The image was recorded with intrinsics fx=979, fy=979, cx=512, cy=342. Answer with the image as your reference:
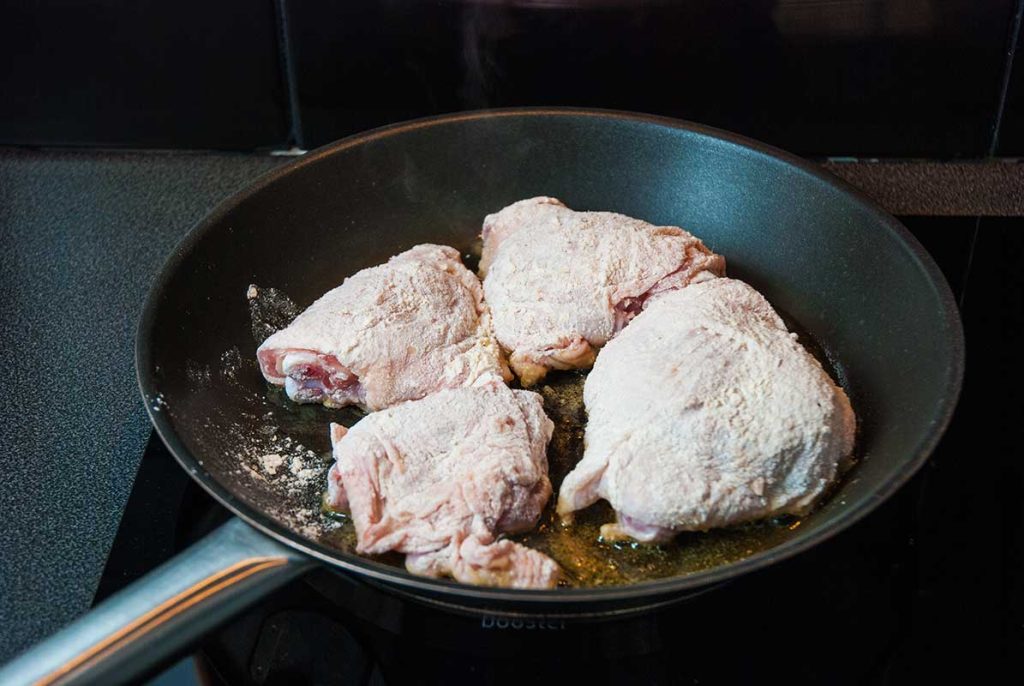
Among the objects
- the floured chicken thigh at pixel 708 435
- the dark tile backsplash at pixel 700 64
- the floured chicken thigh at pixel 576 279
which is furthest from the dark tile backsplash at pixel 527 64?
the floured chicken thigh at pixel 708 435

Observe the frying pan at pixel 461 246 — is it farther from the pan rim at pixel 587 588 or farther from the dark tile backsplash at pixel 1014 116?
the dark tile backsplash at pixel 1014 116

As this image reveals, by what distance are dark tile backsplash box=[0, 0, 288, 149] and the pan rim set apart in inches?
14.3

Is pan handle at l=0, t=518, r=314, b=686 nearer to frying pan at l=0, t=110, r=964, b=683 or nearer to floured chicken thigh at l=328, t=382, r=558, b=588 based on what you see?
→ frying pan at l=0, t=110, r=964, b=683

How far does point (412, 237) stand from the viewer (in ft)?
5.01

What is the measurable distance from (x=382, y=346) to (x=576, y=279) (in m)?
0.28

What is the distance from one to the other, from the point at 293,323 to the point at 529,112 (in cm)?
51

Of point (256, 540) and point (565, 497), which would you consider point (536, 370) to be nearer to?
point (565, 497)

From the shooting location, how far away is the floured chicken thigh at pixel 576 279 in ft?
4.25

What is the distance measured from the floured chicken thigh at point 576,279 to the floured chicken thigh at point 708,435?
12cm

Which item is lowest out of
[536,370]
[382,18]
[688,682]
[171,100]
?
[688,682]

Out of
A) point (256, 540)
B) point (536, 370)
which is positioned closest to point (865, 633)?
point (536, 370)

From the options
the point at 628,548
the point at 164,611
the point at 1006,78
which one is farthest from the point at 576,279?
the point at 1006,78

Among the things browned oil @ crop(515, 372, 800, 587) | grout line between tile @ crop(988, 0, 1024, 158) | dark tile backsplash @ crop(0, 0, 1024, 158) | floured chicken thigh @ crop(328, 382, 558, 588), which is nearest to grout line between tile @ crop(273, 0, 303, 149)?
dark tile backsplash @ crop(0, 0, 1024, 158)

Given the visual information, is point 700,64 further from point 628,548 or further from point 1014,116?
point 628,548
